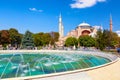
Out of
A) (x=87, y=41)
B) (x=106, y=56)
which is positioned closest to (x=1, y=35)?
(x=87, y=41)

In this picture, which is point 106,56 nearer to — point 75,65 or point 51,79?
point 75,65

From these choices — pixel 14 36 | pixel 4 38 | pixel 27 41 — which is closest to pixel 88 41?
pixel 27 41

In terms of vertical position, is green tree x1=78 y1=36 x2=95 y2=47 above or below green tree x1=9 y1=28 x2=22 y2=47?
below

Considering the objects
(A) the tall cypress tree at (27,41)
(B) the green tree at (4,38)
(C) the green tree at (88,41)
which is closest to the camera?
(A) the tall cypress tree at (27,41)

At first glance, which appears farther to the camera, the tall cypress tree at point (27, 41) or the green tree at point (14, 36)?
the green tree at point (14, 36)

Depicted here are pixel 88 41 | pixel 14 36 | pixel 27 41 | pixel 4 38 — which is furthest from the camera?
pixel 88 41

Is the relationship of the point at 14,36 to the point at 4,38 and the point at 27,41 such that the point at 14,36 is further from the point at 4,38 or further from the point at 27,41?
the point at 27,41

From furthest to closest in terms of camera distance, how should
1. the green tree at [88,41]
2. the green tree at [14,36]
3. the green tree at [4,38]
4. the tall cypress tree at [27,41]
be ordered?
the green tree at [88,41]
the green tree at [14,36]
the green tree at [4,38]
the tall cypress tree at [27,41]

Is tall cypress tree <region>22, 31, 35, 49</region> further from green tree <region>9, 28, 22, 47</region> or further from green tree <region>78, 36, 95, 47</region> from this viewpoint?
green tree <region>78, 36, 95, 47</region>

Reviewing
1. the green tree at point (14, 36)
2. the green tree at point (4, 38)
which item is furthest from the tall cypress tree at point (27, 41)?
the green tree at point (14, 36)

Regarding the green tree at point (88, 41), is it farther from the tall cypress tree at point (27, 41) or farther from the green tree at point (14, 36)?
the green tree at point (14, 36)

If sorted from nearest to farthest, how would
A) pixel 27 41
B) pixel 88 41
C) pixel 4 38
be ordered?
1. pixel 27 41
2. pixel 4 38
3. pixel 88 41

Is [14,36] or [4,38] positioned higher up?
[14,36]

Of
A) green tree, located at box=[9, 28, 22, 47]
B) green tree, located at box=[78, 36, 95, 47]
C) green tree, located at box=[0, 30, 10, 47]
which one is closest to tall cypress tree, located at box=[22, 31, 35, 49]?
green tree, located at box=[0, 30, 10, 47]
